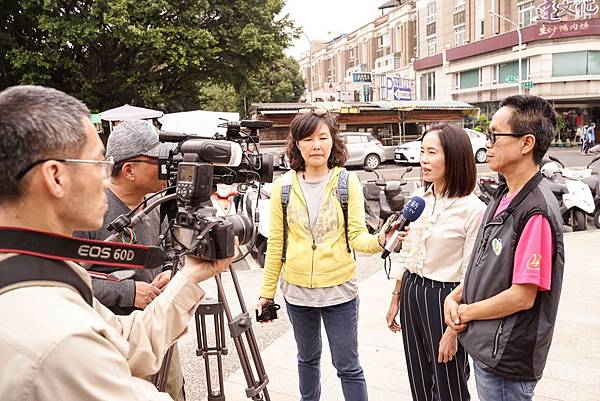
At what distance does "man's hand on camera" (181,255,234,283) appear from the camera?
160 cm

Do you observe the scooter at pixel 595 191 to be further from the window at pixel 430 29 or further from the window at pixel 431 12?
the window at pixel 431 12

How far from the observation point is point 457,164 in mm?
2506

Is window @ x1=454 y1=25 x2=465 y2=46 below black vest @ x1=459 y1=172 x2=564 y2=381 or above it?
above

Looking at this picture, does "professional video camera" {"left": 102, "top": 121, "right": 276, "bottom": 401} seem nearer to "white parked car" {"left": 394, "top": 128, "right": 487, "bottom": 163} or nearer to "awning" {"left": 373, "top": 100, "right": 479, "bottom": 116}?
"white parked car" {"left": 394, "top": 128, "right": 487, "bottom": 163}

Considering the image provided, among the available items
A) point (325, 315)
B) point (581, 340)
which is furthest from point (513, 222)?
point (581, 340)

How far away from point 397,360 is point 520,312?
6.49 ft

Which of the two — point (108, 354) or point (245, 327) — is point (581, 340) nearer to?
point (245, 327)

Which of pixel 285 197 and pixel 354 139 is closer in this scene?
pixel 285 197

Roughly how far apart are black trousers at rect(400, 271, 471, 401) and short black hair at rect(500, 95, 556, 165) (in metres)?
0.75

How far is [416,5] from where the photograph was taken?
146 ft

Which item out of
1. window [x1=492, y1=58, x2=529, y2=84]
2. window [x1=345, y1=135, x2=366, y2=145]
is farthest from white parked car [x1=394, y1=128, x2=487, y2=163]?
window [x1=492, y1=58, x2=529, y2=84]

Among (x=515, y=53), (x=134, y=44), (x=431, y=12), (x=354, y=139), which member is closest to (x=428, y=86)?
(x=431, y=12)

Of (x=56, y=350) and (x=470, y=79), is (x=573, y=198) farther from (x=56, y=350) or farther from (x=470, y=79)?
(x=470, y=79)

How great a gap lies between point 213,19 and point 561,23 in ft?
68.5
